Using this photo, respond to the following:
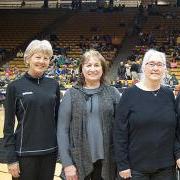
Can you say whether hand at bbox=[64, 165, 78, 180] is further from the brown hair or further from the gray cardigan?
the brown hair

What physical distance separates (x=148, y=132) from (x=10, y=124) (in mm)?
860

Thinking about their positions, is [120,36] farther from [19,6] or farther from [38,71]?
[38,71]

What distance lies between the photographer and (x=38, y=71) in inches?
104

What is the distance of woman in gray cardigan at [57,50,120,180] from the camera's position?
255 centimetres

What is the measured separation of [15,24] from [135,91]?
2099 cm

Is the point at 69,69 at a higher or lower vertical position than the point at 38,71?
lower

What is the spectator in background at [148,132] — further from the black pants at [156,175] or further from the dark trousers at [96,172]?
the dark trousers at [96,172]

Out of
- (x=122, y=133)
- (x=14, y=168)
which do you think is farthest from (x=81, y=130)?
(x=14, y=168)

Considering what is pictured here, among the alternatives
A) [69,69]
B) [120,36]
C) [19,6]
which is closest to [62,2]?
[19,6]

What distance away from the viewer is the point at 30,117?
2.60 m

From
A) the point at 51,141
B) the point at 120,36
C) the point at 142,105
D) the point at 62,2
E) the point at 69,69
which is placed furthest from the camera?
the point at 62,2

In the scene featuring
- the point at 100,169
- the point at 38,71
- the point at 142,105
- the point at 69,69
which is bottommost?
the point at 69,69

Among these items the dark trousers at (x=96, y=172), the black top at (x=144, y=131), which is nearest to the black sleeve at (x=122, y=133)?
the black top at (x=144, y=131)

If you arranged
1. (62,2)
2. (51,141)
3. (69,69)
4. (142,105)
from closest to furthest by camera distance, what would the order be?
(142,105)
(51,141)
(69,69)
(62,2)
